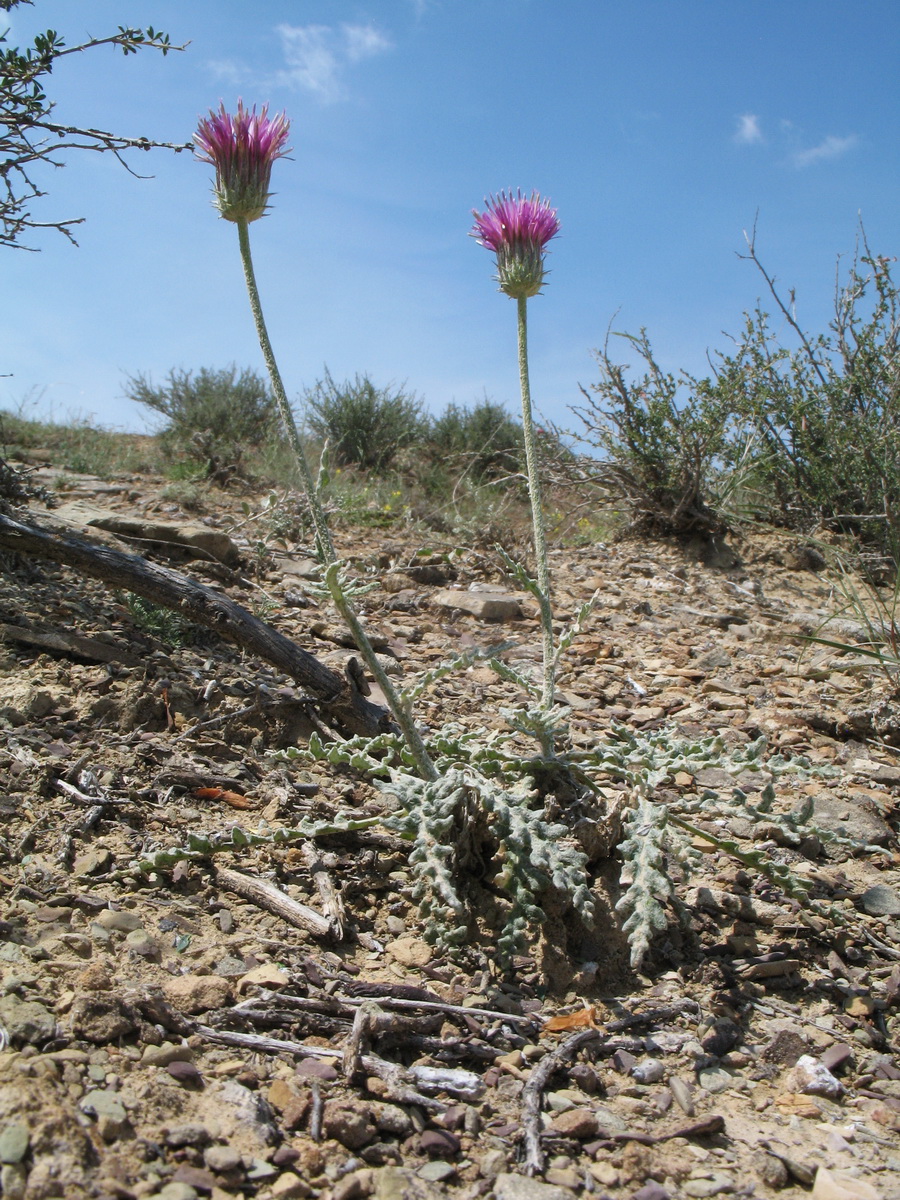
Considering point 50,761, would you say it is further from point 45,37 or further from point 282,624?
point 45,37

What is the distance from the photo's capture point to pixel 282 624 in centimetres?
412

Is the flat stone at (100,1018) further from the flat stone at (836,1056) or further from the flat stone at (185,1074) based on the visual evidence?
the flat stone at (836,1056)

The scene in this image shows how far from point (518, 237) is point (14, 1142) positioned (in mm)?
2488

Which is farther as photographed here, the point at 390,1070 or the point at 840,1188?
the point at 390,1070

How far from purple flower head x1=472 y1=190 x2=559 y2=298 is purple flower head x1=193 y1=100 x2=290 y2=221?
0.73 m

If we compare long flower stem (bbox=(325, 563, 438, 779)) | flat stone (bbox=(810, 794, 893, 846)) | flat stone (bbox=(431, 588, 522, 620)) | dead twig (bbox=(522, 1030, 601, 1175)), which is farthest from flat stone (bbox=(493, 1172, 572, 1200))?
flat stone (bbox=(431, 588, 522, 620))

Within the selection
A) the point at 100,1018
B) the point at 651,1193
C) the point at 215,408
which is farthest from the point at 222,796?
the point at 215,408

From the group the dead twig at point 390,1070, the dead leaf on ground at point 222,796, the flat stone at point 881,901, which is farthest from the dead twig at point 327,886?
the flat stone at point 881,901

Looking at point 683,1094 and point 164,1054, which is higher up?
point 164,1054

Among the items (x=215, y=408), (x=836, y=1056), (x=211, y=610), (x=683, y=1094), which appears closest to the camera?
(x=683, y=1094)

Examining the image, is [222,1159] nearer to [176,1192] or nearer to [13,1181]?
[176,1192]

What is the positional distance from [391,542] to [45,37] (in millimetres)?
3356

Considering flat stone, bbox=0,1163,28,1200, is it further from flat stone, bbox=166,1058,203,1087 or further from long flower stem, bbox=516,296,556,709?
long flower stem, bbox=516,296,556,709

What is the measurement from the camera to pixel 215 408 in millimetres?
9234
